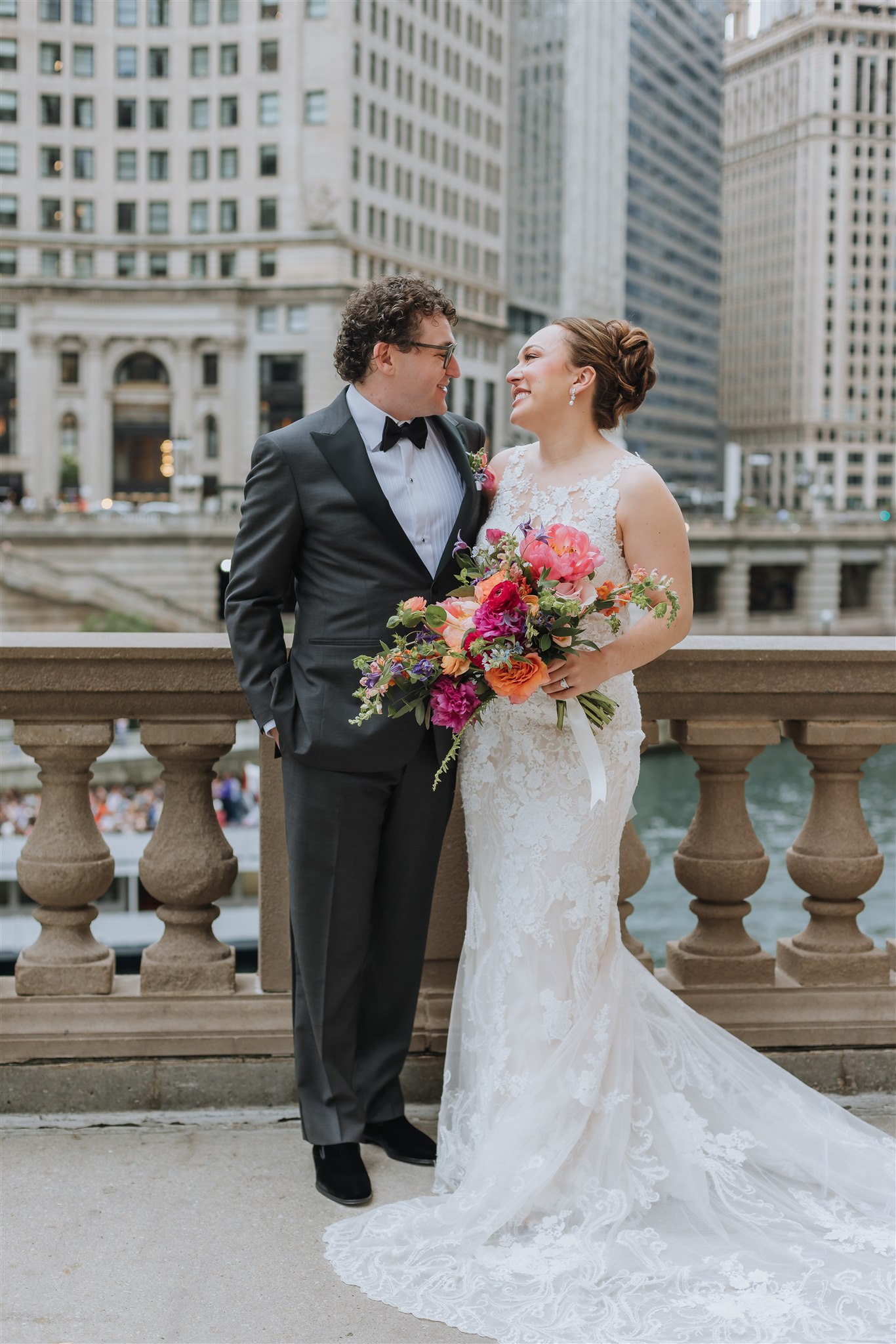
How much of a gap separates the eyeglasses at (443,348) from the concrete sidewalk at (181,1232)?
1.95 meters

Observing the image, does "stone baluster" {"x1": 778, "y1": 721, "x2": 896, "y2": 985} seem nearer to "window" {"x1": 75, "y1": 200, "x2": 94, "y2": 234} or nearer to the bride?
the bride

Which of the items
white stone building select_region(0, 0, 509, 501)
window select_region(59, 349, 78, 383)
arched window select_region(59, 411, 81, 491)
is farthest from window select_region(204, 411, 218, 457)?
window select_region(59, 349, 78, 383)

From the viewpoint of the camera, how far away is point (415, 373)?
322 centimetres

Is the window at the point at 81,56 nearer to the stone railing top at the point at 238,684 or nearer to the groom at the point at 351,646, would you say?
the stone railing top at the point at 238,684

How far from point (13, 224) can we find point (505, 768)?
78130 mm

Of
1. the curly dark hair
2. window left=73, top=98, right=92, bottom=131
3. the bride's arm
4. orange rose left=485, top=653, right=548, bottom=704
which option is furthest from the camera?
Result: window left=73, top=98, right=92, bottom=131

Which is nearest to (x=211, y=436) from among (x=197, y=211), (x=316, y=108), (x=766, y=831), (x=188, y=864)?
(x=197, y=211)

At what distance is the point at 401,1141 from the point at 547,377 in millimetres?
1898

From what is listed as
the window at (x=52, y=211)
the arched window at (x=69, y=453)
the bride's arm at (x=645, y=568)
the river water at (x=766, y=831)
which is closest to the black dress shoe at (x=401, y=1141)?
the bride's arm at (x=645, y=568)

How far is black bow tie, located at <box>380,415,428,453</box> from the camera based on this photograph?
323 cm

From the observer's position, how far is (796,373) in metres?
145

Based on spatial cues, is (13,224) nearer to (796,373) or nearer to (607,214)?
(607,214)

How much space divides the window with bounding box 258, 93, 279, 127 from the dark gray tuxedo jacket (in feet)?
253

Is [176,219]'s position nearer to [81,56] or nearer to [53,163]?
[53,163]
